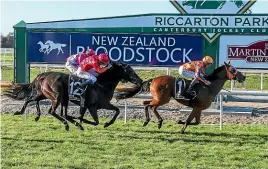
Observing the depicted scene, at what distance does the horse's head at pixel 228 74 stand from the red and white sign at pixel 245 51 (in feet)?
9.05

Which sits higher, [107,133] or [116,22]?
[116,22]

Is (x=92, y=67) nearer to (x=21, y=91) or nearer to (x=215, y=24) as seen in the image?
(x=21, y=91)

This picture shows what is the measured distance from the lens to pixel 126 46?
11.8 m

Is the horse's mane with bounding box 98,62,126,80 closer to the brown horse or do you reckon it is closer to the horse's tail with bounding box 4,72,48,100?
the brown horse

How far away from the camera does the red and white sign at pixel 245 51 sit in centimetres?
1123

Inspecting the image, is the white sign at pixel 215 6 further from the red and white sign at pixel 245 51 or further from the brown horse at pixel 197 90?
the brown horse at pixel 197 90

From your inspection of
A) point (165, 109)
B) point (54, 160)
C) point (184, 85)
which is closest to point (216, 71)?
point (184, 85)

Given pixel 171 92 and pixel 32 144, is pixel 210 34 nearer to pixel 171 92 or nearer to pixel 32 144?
pixel 171 92

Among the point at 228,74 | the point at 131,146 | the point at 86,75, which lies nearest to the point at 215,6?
the point at 228,74

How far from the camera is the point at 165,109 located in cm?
Answer: 1152

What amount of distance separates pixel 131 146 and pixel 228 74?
95.7 inches

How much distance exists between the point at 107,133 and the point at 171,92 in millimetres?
1352

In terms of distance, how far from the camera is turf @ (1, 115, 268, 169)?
6.00 meters

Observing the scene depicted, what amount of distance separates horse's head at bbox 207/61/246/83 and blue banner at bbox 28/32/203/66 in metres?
2.79
